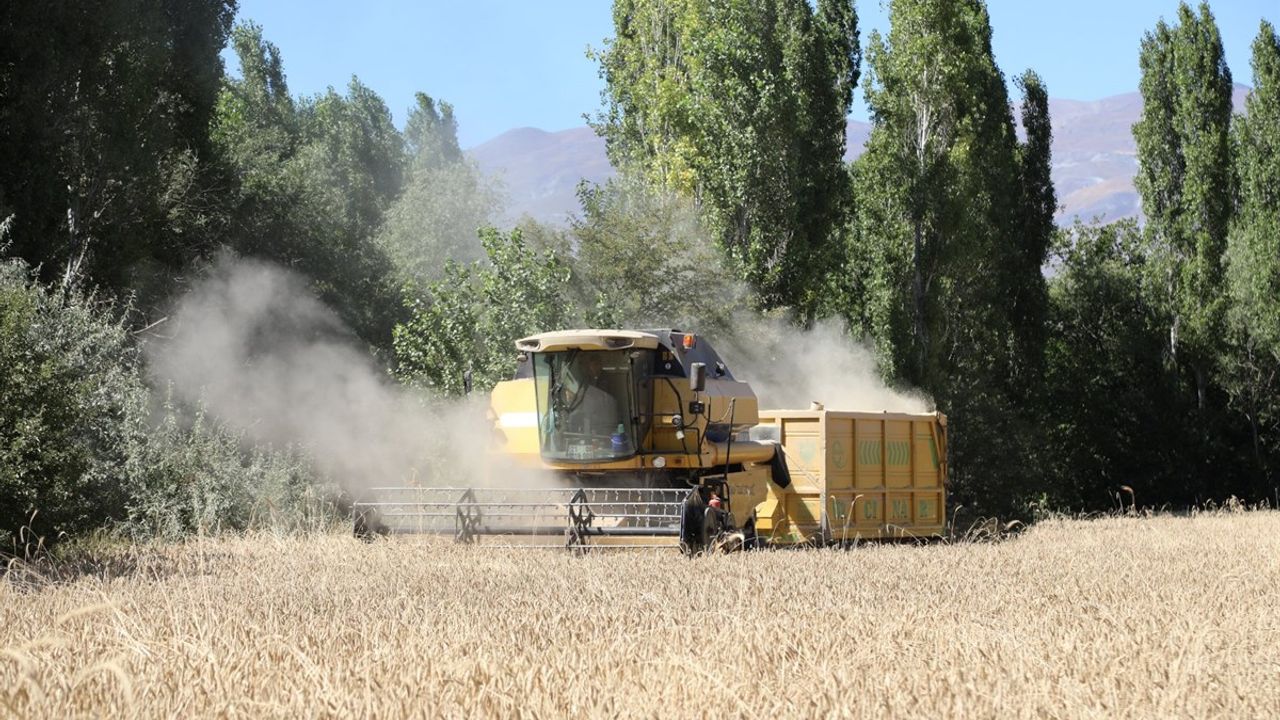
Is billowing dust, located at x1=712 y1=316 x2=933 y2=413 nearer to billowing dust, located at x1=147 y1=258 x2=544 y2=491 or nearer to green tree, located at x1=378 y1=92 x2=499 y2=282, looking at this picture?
billowing dust, located at x1=147 y1=258 x2=544 y2=491

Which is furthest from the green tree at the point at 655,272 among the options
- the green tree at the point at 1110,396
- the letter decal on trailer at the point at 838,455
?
the green tree at the point at 1110,396

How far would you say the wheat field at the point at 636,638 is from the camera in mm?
4625

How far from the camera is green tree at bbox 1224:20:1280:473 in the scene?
114 ft

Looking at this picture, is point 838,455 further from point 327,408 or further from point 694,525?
point 327,408

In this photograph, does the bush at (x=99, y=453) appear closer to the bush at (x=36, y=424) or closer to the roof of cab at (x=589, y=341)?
the bush at (x=36, y=424)

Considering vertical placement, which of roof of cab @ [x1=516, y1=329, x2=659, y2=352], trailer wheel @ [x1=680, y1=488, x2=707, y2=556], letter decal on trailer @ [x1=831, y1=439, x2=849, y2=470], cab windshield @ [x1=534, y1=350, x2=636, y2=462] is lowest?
trailer wheel @ [x1=680, y1=488, x2=707, y2=556]

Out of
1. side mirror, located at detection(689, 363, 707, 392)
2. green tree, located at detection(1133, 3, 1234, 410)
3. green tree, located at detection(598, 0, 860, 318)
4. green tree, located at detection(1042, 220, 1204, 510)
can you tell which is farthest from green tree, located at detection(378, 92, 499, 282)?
side mirror, located at detection(689, 363, 707, 392)

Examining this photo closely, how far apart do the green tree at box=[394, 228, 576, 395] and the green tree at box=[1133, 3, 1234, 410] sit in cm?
1897

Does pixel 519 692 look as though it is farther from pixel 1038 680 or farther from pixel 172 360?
pixel 172 360

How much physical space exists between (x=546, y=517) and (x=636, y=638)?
897cm

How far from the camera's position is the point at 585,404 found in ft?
49.8

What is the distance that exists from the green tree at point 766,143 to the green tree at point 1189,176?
1096 centimetres

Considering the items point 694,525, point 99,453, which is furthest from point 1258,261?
point 99,453

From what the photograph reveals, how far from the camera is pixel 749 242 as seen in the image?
28578 millimetres
